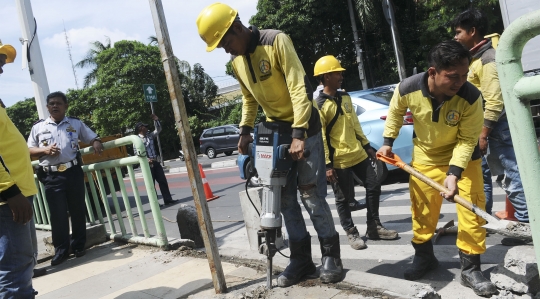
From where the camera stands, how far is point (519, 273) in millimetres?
2775

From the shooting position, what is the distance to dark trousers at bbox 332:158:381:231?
456cm

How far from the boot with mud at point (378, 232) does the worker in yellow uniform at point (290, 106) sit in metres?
1.30

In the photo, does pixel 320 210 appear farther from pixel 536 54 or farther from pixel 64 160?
pixel 536 54

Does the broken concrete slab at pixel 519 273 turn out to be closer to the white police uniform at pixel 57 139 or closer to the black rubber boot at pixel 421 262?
the black rubber boot at pixel 421 262

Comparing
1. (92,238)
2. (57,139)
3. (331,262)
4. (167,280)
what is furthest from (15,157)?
(92,238)

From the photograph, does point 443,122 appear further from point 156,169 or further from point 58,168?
point 156,169

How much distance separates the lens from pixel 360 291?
9.84 ft

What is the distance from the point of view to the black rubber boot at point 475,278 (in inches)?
112

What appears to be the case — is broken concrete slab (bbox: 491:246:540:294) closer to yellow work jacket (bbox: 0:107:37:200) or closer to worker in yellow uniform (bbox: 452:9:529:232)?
worker in yellow uniform (bbox: 452:9:529:232)

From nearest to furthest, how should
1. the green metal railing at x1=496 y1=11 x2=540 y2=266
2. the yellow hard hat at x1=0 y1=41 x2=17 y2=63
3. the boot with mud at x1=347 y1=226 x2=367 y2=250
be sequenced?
1. the green metal railing at x1=496 y1=11 x2=540 y2=266
2. the yellow hard hat at x1=0 y1=41 x2=17 y2=63
3. the boot with mud at x1=347 y1=226 x2=367 y2=250

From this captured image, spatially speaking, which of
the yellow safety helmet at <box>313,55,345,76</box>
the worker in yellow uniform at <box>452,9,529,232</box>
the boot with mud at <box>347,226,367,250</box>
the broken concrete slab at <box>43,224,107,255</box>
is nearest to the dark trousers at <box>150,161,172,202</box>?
the broken concrete slab at <box>43,224,107,255</box>

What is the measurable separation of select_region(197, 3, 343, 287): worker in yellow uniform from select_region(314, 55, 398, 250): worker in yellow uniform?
45.7 inches

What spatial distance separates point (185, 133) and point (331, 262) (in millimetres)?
1373

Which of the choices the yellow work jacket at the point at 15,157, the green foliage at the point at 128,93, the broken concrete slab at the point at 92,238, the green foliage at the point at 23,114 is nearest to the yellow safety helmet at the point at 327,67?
the yellow work jacket at the point at 15,157
